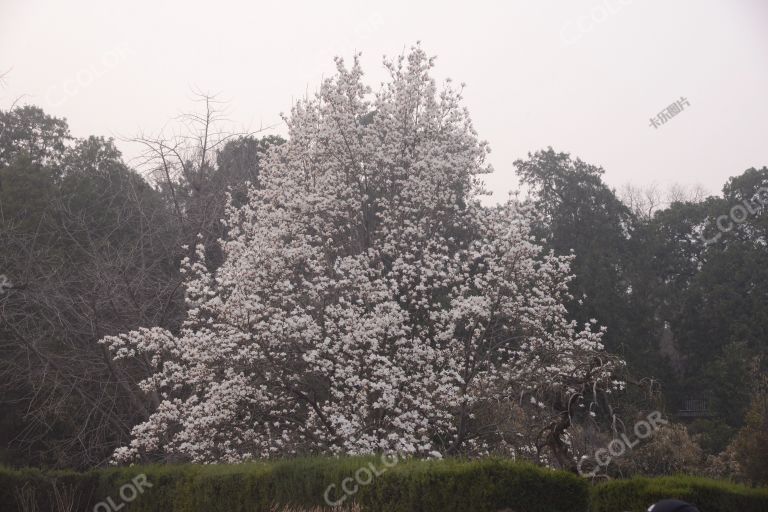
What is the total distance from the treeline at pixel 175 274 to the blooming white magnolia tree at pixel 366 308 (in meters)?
2.87

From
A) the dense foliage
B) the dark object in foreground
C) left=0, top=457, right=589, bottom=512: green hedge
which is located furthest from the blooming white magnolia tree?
the dark object in foreground

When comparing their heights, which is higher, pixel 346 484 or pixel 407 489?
pixel 346 484

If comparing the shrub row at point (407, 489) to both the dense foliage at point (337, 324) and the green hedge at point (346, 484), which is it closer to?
the green hedge at point (346, 484)

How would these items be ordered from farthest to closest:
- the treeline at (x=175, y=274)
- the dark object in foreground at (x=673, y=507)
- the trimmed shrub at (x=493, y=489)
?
the treeline at (x=175, y=274)
the trimmed shrub at (x=493, y=489)
the dark object in foreground at (x=673, y=507)

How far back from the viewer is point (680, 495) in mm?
6820

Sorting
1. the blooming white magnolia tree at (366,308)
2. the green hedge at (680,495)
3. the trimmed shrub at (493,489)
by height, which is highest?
the blooming white magnolia tree at (366,308)

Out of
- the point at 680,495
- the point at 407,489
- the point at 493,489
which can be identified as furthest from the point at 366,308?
the point at 680,495

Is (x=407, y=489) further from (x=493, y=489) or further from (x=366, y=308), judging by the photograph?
(x=366, y=308)

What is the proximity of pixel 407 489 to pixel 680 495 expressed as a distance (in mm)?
2807

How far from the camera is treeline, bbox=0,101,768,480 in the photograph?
19219 millimetres

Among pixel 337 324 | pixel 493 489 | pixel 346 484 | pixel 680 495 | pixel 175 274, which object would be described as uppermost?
pixel 175 274

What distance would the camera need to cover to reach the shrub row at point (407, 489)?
23.6 feet

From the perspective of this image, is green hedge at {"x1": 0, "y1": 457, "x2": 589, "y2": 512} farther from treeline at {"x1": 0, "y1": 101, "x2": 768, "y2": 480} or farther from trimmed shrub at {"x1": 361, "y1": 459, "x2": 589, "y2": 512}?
treeline at {"x1": 0, "y1": 101, "x2": 768, "y2": 480}

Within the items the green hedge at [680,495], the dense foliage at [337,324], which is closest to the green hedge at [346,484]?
the green hedge at [680,495]
